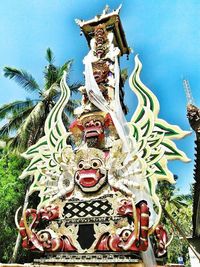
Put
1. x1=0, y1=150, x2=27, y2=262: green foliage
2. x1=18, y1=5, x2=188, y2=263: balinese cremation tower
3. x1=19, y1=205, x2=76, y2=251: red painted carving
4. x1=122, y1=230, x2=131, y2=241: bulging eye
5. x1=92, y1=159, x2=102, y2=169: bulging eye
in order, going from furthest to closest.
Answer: x1=0, y1=150, x2=27, y2=262: green foliage
x1=92, y1=159, x2=102, y2=169: bulging eye
x1=19, y1=205, x2=76, y2=251: red painted carving
x1=18, y1=5, x2=188, y2=263: balinese cremation tower
x1=122, y1=230, x2=131, y2=241: bulging eye

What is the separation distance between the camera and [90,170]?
8414 mm

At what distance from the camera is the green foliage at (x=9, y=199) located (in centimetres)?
1518

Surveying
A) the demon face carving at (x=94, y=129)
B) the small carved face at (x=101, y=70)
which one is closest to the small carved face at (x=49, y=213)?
the demon face carving at (x=94, y=129)

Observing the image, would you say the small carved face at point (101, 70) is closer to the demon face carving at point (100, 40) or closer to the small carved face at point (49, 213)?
the demon face carving at point (100, 40)

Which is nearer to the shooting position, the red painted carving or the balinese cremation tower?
the balinese cremation tower

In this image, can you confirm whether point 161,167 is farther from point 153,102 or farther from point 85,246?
point 85,246

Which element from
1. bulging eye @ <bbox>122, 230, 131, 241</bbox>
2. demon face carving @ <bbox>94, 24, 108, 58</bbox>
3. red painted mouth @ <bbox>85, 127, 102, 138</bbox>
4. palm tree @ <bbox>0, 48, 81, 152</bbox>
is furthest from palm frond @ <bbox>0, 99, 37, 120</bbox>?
bulging eye @ <bbox>122, 230, 131, 241</bbox>

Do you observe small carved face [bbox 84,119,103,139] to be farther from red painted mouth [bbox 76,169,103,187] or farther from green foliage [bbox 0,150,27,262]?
green foliage [bbox 0,150,27,262]

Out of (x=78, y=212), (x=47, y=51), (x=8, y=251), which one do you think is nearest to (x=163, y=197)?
(x=8, y=251)

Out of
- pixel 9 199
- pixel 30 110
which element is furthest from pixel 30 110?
pixel 9 199

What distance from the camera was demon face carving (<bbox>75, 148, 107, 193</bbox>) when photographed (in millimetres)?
8242

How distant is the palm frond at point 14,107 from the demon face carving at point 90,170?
27.3 ft

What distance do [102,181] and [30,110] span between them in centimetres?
889

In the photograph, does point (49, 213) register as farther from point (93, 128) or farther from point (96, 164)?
point (93, 128)
